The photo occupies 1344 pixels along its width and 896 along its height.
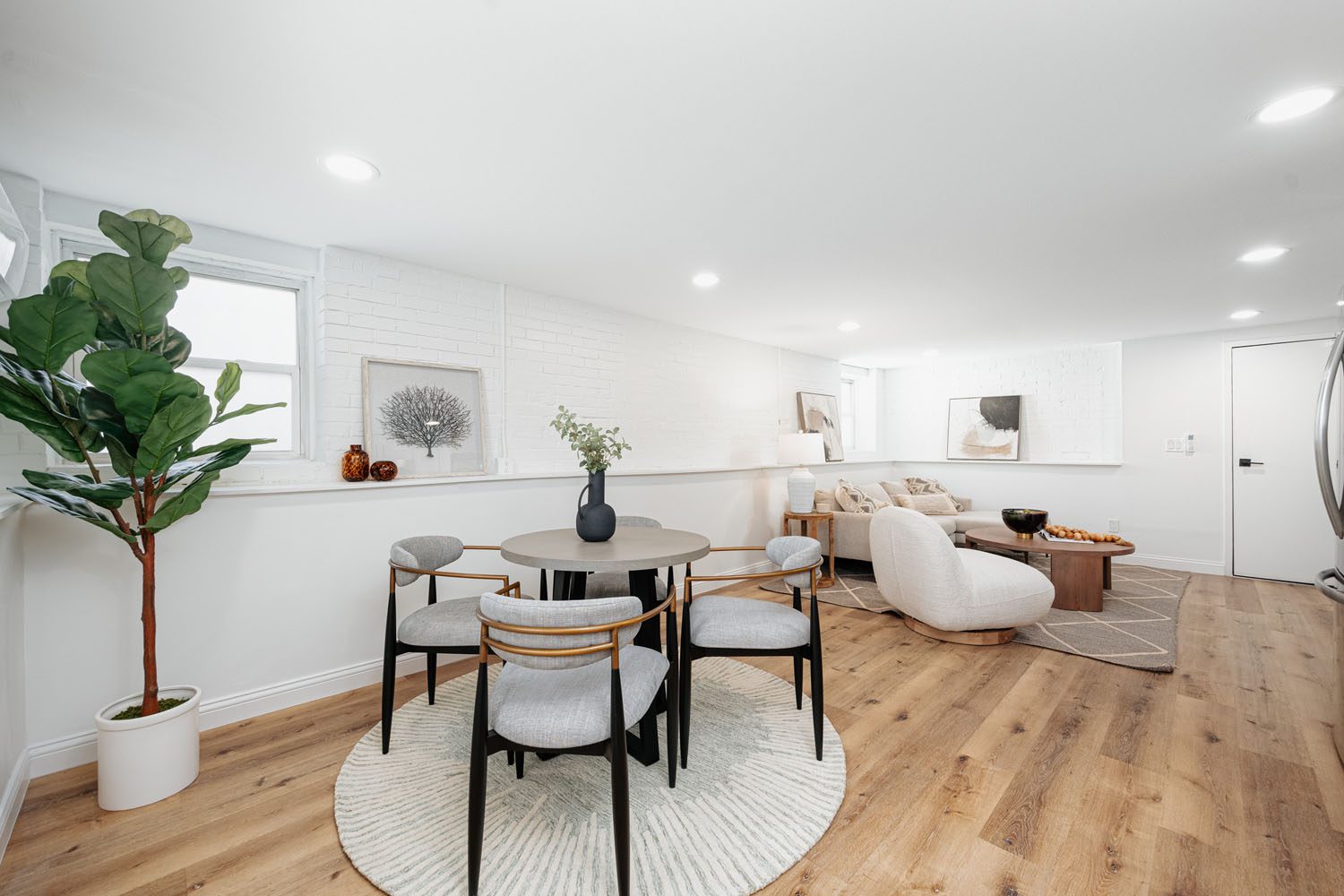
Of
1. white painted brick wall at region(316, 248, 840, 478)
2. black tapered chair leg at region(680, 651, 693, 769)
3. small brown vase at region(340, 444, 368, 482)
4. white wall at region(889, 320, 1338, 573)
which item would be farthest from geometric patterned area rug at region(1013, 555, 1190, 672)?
small brown vase at region(340, 444, 368, 482)

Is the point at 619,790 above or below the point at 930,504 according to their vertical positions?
below

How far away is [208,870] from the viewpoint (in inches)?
64.7

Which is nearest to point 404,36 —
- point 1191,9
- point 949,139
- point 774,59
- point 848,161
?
point 774,59

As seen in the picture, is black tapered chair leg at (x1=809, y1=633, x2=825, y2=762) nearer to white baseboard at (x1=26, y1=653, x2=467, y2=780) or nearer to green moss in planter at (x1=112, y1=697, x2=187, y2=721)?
white baseboard at (x1=26, y1=653, x2=467, y2=780)

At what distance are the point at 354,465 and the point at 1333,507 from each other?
4.15 meters

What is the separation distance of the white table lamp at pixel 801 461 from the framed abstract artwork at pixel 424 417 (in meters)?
2.86

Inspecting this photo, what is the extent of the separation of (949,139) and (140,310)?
2830 mm

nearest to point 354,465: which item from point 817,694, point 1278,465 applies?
point 817,694

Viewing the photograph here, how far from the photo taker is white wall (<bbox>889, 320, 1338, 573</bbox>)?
5.23m

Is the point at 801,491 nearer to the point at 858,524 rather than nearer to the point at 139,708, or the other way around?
the point at 858,524

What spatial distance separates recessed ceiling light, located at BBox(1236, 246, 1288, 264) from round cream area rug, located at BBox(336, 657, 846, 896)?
350 centimetres

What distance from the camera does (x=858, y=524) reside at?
202 inches

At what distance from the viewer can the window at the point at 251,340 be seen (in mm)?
2705

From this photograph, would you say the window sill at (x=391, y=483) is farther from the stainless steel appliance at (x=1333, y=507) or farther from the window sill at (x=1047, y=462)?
the window sill at (x=1047, y=462)
